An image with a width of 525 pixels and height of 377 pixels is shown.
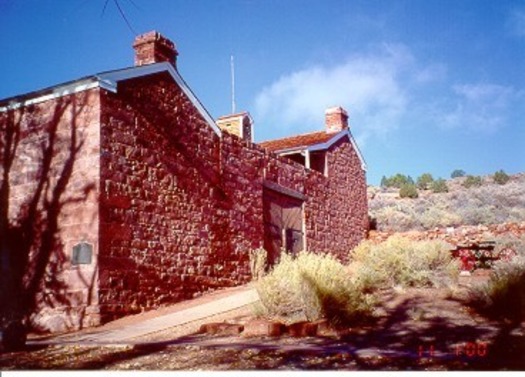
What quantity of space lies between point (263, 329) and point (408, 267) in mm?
4741

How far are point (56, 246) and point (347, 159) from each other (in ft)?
43.2

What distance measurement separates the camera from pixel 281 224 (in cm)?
1566

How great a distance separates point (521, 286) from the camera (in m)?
7.59

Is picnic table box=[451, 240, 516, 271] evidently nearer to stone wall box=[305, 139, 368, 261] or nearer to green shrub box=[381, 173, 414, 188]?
stone wall box=[305, 139, 368, 261]

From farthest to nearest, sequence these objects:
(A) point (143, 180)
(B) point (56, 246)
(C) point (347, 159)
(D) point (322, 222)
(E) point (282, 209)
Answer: (C) point (347, 159)
(D) point (322, 222)
(E) point (282, 209)
(A) point (143, 180)
(B) point (56, 246)

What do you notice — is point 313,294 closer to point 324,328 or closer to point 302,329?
point 324,328

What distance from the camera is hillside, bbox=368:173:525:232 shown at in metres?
24.4

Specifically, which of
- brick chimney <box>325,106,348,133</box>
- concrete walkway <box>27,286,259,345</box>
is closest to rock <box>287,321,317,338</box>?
concrete walkway <box>27,286,259,345</box>

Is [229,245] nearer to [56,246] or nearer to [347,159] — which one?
[56,246]

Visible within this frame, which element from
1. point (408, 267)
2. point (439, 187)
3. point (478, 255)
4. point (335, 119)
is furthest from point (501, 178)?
point (408, 267)

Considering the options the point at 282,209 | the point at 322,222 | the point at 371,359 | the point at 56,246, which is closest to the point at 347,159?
the point at 322,222

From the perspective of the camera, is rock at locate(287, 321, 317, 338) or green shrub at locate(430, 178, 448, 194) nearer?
rock at locate(287, 321, 317, 338)

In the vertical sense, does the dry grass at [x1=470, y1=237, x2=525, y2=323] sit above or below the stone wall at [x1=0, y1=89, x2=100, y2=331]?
below

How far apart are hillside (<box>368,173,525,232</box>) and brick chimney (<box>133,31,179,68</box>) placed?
46.7 feet
